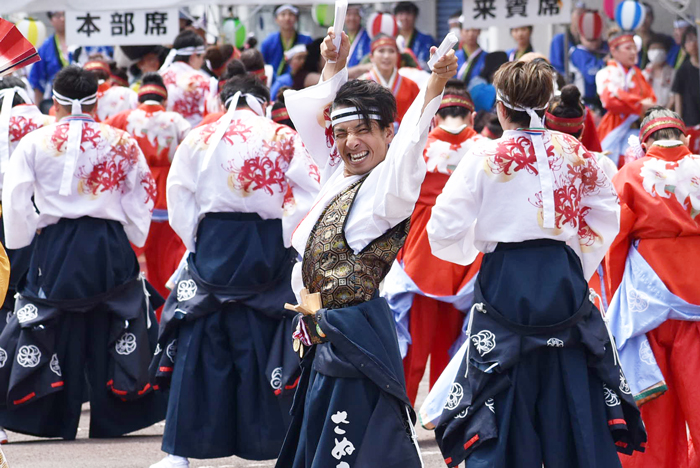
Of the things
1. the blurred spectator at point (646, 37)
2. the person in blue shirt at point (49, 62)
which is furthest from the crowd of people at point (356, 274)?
the blurred spectator at point (646, 37)

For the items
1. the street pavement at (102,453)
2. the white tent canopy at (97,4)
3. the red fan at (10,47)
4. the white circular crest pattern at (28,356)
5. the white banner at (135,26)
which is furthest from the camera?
the white banner at (135,26)

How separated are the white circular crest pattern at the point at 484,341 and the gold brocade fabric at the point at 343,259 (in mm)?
535

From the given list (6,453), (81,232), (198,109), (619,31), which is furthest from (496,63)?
(6,453)

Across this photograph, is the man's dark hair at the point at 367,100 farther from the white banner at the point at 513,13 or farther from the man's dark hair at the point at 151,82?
the white banner at the point at 513,13

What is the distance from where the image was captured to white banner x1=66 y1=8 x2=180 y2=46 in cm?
1070

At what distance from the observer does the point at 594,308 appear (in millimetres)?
4516

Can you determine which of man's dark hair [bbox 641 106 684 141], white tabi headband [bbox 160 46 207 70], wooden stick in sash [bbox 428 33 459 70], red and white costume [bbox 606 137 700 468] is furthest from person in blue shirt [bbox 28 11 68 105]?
wooden stick in sash [bbox 428 33 459 70]

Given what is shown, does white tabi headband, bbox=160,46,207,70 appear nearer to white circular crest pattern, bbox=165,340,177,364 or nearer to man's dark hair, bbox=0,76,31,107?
man's dark hair, bbox=0,76,31,107

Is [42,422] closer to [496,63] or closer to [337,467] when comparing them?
[337,467]

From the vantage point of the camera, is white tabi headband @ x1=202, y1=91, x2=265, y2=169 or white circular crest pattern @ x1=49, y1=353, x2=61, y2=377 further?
white circular crest pattern @ x1=49, y1=353, x2=61, y2=377

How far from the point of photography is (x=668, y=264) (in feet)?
17.3

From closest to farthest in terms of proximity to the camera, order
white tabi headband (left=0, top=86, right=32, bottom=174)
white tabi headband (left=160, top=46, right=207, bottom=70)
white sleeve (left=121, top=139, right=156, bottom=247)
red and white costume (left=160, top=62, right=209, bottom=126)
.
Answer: white sleeve (left=121, top=139, right=156, bottom=247), white tabi headband (left=0, top=86, right=32, bottom=174), red and white costume (left=160, top=62, right=209, bottom=126), white tabi headband (left=160, top=46, right=207, bottom=70)

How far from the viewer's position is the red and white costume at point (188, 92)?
31.3 feet

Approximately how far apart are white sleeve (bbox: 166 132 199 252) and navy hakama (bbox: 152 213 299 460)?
0.26 ft
